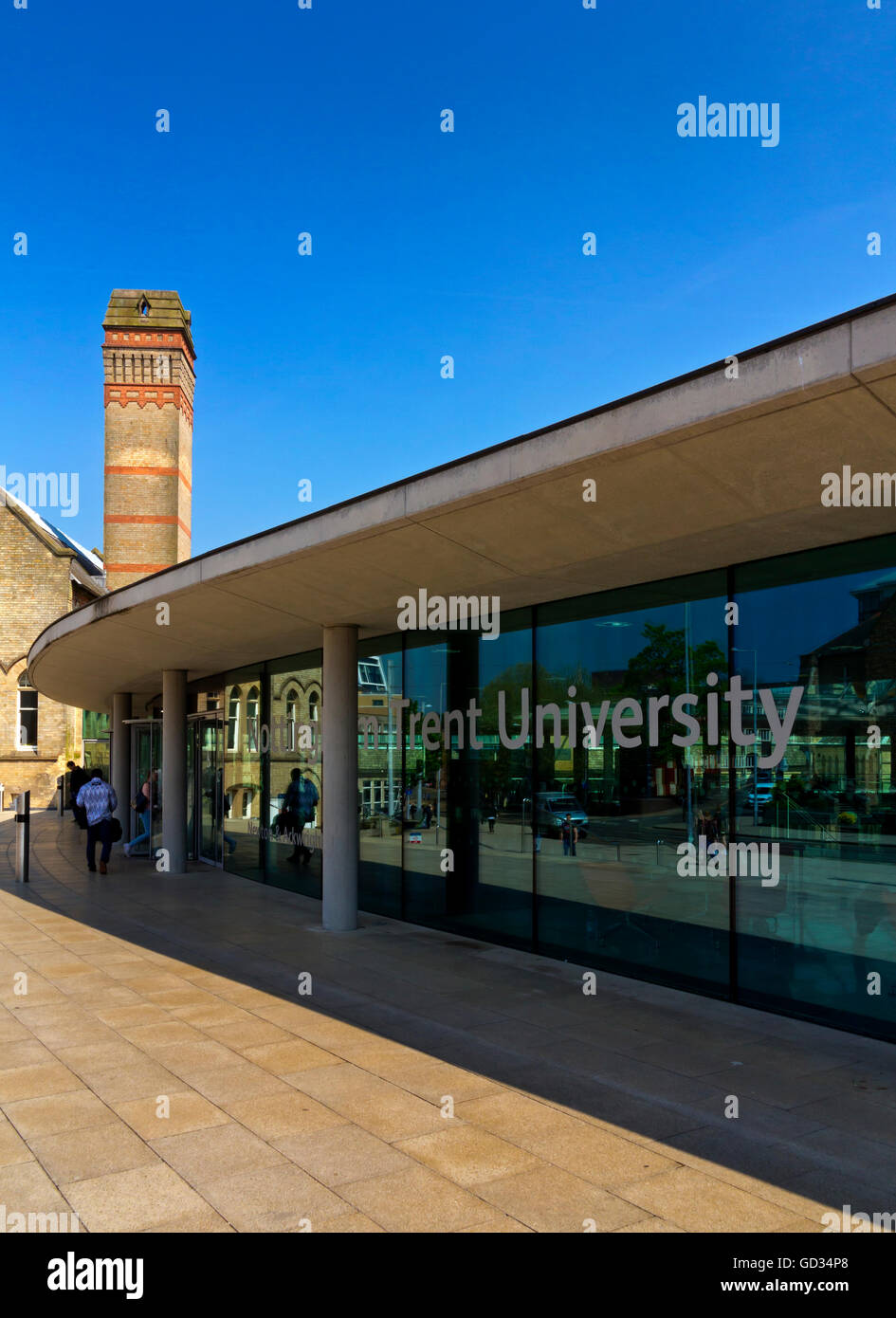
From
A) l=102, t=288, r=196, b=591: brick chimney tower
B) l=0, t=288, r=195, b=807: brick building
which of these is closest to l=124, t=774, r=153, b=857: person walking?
l=102, t=288, r=196, b=591: brick chimney tower

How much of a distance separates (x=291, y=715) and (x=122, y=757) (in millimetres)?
9661

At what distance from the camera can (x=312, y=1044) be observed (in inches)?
273

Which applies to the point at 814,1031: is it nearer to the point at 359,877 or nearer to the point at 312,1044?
the point at 312,1044

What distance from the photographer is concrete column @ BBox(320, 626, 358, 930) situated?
37.6ft

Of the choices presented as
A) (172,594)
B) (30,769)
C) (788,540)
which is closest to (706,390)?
(788,540)

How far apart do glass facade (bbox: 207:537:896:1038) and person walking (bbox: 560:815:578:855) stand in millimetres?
35

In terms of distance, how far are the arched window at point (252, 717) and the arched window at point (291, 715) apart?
3.93 ft

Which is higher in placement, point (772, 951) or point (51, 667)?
point (51, 667)

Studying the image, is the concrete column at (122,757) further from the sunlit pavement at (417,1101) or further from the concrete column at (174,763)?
the sunlit pavement at (417,1101)

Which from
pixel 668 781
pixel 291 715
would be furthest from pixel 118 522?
pixel 668 781

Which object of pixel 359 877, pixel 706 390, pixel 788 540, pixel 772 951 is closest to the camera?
pixel 706 390

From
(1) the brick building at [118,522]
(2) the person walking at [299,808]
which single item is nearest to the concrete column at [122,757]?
(2) the person walking at [299,808]

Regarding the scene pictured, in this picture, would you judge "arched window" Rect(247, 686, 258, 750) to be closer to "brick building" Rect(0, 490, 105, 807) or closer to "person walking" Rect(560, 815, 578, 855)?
"person walking" Rect(560, 815, 578, 855)
